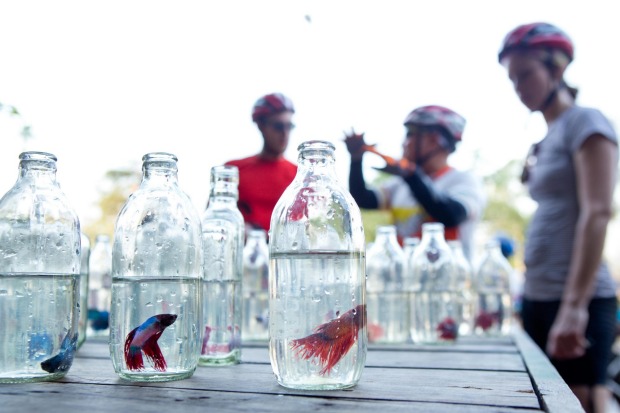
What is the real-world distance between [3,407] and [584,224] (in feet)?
4.82

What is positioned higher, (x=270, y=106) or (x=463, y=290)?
(x=270, y=106)

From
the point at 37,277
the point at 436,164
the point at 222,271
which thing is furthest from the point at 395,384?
the point at 436,164

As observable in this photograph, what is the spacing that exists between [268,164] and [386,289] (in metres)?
0.84

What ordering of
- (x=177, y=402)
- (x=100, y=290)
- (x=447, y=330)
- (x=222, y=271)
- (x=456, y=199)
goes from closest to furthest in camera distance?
(x=177, y=402)
(x=222, y=271)
(x=447, y=330)
(x=100, y=290)
(x=456, y=199)

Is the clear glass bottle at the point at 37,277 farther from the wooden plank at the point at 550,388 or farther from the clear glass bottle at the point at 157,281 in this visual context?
the wooden plank at the point at 550,388

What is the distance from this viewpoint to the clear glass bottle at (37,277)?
77cm

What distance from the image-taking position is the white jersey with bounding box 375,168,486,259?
200 centimetres

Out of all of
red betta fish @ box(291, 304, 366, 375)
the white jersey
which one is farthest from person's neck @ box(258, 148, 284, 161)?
red betta fish @ box(291, 304, 366, 375)

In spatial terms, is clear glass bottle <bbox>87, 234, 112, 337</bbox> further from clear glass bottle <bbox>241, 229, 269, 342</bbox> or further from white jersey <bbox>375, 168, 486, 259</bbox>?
white jersey <bbox>375, 168, 486, 259</bbox>

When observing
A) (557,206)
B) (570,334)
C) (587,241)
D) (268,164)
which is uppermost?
(268,164)

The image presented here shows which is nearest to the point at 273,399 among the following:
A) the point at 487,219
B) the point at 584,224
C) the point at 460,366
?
the point at 460,366

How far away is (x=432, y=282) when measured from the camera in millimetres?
1635

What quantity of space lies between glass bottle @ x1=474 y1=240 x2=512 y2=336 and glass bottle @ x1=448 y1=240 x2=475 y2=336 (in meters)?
0.03

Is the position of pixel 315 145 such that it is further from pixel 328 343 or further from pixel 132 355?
pixel 132 355
